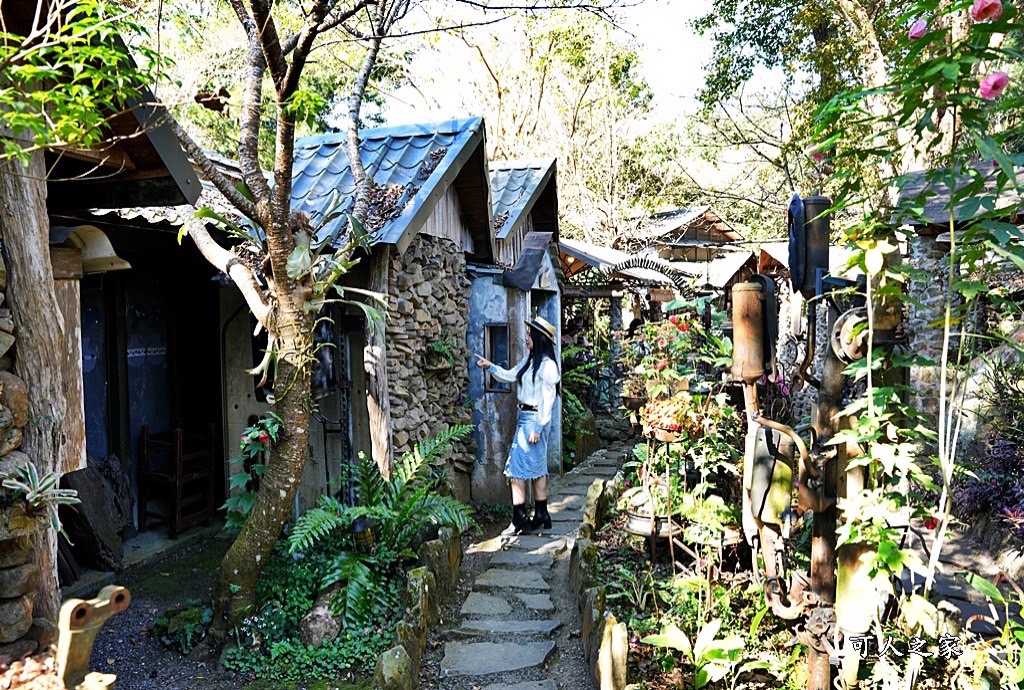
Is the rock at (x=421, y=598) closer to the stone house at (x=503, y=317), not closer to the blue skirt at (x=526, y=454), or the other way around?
the blue skirt at (x=526, y=454)

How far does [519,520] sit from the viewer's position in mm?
7734

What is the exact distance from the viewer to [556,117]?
61.9ft

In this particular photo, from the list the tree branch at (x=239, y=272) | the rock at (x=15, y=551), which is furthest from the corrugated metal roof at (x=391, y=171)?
the rock at (x=15, y=551)

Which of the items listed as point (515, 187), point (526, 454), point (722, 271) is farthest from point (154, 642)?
point (722, 271)

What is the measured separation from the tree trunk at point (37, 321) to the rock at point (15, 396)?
0.06 metres

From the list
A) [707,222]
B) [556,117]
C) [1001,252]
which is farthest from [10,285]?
[707,222]

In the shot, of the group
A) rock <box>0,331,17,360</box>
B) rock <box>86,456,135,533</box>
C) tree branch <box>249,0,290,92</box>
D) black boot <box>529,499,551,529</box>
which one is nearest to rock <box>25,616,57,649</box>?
rock <box>0,331,17,360</box>

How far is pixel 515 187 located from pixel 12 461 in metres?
8.37

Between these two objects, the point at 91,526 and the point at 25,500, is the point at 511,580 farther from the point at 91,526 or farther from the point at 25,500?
the point at 25,500

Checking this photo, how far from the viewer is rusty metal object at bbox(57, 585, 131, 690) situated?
220 cm

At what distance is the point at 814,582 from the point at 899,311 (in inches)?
60.3

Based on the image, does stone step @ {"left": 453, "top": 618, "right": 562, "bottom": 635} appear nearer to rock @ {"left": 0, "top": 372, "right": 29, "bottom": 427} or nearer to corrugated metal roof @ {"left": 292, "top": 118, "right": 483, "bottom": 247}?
corrugated metal roof @ {"left": 292, "top": 118, "right": 483, "bottom": 247}

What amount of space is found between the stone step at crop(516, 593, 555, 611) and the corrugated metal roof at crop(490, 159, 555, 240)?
5178 millimetres

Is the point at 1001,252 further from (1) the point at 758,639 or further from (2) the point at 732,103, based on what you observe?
(2) the point at 732,103
